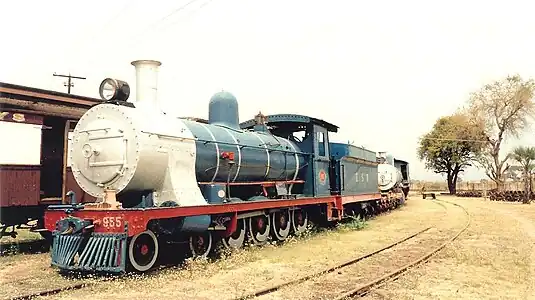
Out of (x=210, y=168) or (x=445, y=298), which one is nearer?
(x=445, y=298)

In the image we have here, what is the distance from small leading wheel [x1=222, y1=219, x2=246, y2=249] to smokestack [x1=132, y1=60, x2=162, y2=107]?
3.27 metres

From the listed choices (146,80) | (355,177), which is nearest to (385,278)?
(146,80)

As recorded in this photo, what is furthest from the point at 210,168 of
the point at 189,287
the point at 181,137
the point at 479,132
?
the point at 479,132

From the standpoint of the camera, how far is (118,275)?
8.13 meters

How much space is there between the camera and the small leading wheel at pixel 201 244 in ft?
32.3

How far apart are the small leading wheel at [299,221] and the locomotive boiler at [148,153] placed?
10.9ft

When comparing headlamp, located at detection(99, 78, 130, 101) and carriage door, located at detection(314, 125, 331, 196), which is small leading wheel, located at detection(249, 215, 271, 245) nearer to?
carriage door, located at detection(314, 125, 331, 196)

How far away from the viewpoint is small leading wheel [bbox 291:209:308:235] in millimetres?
13711

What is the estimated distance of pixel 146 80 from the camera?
9508mm

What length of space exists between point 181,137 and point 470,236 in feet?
31.9

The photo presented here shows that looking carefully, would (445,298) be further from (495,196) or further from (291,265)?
(495,196)

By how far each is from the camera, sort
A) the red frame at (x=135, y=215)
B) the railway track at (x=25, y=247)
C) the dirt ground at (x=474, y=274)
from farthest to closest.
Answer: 1. the railway track at (x=25, y=247)
2. the red frame at (x=135, y=215)
3. the dirt ground at (x=474, y=274)

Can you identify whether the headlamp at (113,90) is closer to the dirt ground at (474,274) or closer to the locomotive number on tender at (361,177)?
the dirt ground at (474,274)

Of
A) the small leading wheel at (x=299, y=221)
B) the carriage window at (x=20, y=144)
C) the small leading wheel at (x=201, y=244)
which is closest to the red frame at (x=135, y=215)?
the small leading wheel at (x=201, y=244)
